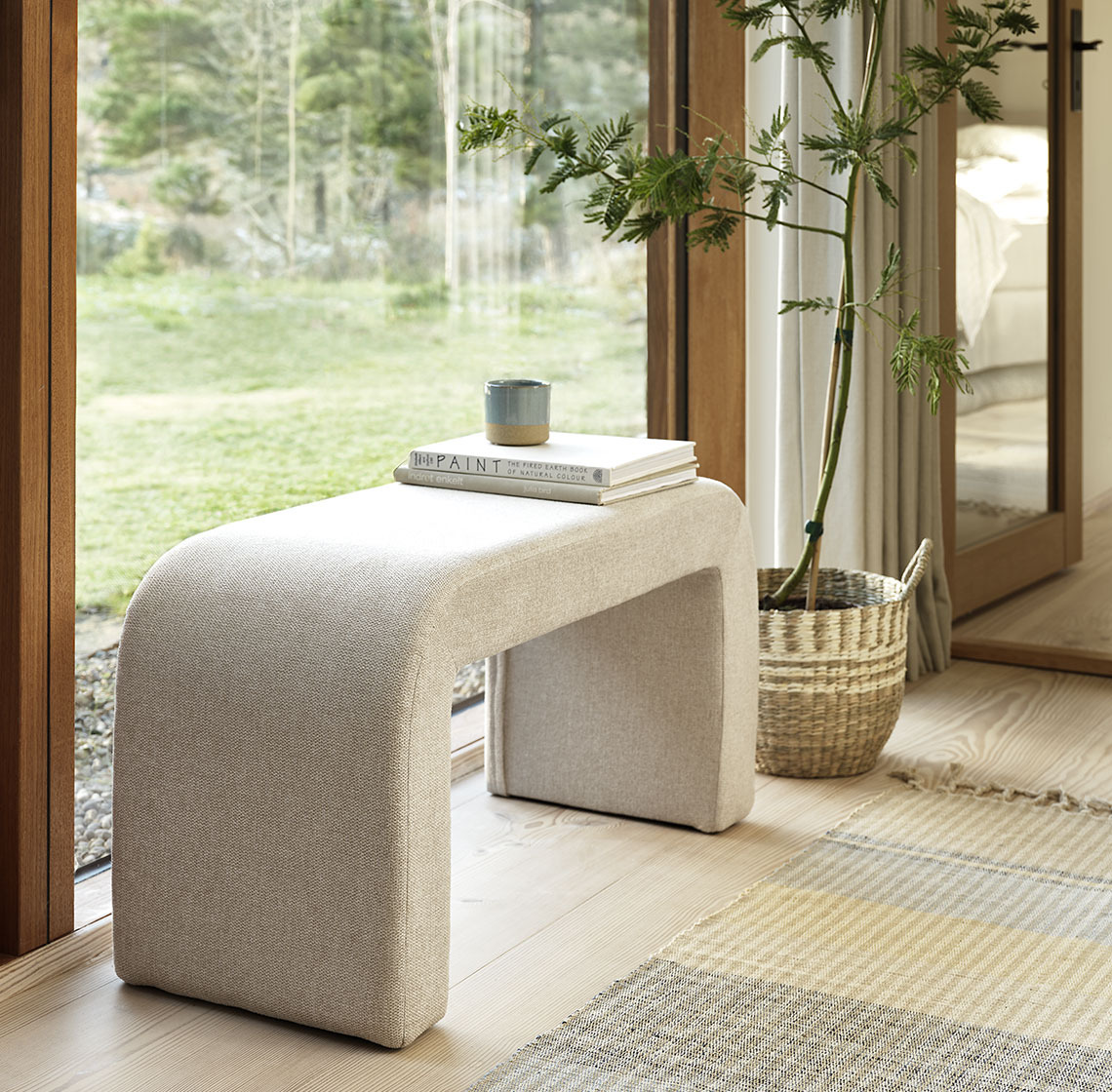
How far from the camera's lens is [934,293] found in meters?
3.07

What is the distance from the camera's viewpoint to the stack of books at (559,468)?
1.92m

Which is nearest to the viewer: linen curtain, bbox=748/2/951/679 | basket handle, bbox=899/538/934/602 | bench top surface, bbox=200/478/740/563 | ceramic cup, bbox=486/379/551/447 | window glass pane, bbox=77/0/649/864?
bench top surface, bbox=200/478/740/563

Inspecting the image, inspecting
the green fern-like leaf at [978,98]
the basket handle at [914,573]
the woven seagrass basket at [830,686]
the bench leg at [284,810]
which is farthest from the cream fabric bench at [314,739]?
the green fern-like leaf at [978,98]

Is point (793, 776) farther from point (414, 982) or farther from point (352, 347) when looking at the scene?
point (352, 347)

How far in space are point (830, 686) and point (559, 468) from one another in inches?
28.8

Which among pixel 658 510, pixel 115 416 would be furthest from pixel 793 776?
pixel 115 416

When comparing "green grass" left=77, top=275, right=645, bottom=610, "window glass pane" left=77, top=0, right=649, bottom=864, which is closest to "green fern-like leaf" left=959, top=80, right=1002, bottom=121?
"window glass pane" left=77, top=0, right=649, bottom=864

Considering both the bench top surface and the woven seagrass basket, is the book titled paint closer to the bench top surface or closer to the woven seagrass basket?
the bench top surface

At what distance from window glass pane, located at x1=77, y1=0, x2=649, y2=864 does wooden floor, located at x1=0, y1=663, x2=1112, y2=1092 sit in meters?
1.99

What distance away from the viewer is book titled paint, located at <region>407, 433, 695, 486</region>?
6.33ft

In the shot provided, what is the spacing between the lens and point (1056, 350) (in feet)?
10.5

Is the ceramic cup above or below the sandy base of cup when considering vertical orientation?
above

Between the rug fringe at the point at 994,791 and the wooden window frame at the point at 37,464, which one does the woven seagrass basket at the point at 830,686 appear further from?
the wooden window frame at the point at 37,464

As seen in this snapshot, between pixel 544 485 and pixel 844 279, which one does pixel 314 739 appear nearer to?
pixel 544 485
